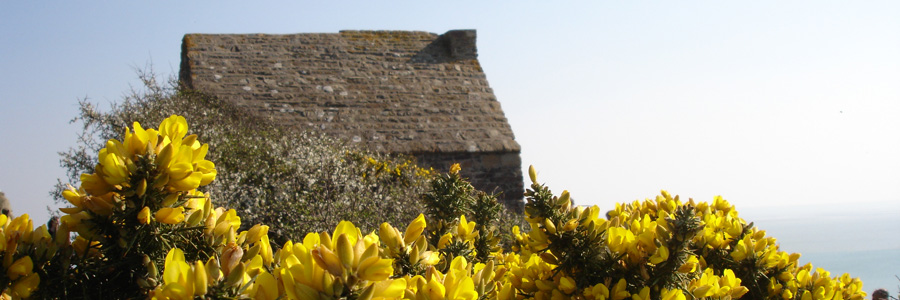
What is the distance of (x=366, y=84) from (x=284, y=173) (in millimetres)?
5035

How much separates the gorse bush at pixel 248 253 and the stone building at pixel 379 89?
28.3 ft

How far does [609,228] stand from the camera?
207cm

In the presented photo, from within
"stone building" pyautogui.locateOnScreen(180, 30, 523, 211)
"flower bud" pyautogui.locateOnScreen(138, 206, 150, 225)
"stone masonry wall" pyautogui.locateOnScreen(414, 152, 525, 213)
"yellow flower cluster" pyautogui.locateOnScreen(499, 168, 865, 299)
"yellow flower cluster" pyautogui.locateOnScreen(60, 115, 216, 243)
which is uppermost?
"stone building" pyautogui.locateOnScreen(180, 30, 523, 211)

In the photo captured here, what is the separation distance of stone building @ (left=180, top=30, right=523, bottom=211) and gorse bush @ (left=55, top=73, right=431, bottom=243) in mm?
→ 1418

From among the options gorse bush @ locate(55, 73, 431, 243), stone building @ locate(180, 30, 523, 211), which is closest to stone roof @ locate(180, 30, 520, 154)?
stone building @ locate(180, 30, 523, 211)

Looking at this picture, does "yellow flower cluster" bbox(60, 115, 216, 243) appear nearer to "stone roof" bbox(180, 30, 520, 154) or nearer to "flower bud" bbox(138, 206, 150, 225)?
"flower bud" bbox(138, 206, 150, 225)

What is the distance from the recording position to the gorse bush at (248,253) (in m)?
1.22

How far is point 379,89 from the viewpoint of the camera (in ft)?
40.5

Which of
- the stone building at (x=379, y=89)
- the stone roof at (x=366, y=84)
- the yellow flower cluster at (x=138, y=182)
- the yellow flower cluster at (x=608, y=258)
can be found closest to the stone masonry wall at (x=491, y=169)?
the stone building at (x=379, y=89)

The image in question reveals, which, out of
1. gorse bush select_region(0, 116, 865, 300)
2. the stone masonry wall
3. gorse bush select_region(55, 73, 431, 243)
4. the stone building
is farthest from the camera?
the stone building

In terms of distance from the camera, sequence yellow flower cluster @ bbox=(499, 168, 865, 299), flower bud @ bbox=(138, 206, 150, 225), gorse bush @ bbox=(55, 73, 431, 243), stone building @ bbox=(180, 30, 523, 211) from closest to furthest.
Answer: flower bud @ bbox=(138, 206, 150, 225) → yellow flower cluster @ bbox=(499, 168, 865, 299) → gorse bush @ bbox=(55, 73, 431, 243) → stone building @ bbox=(180, 30, 523, 211)

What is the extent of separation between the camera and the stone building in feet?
36.4

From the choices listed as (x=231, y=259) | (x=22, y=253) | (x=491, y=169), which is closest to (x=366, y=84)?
(x=491, y=169)

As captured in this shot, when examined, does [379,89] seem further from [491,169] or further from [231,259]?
[231,259]
